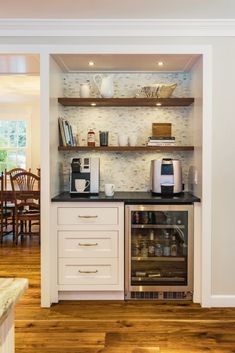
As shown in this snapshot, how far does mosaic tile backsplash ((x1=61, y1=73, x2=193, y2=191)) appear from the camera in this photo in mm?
3975

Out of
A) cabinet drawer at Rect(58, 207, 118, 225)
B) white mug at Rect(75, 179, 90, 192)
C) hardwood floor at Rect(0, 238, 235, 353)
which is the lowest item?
hardwood floor at Rect(0, 238, 235, 353)

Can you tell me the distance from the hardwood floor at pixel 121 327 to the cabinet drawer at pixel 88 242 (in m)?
0.45

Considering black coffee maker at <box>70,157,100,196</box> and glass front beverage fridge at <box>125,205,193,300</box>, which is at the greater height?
black coffee maker at <box>70,157,100,196</box>

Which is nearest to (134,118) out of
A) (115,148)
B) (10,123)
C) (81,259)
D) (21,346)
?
(115,148)

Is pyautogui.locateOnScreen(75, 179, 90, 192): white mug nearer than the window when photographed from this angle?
Yes

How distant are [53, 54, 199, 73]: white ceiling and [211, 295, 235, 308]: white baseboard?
7.06 ft

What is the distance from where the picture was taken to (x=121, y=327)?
293cm

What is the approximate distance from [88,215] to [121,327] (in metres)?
0.99

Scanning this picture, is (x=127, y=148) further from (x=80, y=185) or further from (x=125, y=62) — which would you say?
(x=125, y=62)

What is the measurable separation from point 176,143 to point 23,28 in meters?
1.84

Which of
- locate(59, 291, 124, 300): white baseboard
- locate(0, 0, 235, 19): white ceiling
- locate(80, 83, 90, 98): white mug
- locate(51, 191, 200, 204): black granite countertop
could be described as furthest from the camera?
locate(80, 83, 90, 98): white mug

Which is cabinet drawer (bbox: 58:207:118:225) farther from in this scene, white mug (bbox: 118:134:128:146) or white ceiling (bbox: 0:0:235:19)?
white ceiling (bbox: 0:0:235:19)

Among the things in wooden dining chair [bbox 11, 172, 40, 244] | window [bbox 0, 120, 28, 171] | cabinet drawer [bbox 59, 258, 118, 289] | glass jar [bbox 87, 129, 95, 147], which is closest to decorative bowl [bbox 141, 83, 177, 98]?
glass jar [bbox 87, 129, 95, 147]

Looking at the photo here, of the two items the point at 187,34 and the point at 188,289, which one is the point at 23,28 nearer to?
the point at 187,34
